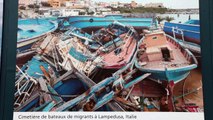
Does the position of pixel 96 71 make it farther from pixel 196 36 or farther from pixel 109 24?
pixel 196 36

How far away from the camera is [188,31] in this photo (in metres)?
2.19

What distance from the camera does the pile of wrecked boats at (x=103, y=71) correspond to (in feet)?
6.94

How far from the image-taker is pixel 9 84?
2102 millimetres

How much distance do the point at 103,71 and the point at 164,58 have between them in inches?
20.3

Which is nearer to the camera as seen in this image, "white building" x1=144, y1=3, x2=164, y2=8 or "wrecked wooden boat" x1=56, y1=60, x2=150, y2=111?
"wrecked wooden boat" x1=56, y1=60, x2=150, y2=111

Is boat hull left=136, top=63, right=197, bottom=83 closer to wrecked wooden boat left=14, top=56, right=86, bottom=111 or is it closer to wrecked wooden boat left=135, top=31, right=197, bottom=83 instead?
wrecked wooden boat left=135, top=31, right=197, bottom=83

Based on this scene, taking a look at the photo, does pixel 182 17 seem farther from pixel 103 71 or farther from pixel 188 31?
pixel 103 71

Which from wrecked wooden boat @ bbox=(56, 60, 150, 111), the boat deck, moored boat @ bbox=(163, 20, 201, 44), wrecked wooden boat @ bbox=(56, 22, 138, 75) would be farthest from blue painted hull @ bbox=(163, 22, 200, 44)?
wrecked wooden boat @ bbox=(56, 60, 150, 111)

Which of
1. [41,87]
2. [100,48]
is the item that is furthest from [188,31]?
[41,87]

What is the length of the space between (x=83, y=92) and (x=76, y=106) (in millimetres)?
124

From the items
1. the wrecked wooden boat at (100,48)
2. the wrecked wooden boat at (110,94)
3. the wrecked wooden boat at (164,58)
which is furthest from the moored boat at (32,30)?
the wrecked wooden boat at (164,58)

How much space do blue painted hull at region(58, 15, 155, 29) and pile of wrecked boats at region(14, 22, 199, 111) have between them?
0.04 metres

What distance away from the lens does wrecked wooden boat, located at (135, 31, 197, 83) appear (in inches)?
84.5

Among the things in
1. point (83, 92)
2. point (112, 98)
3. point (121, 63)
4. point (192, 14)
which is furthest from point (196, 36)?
point (83, 92)
